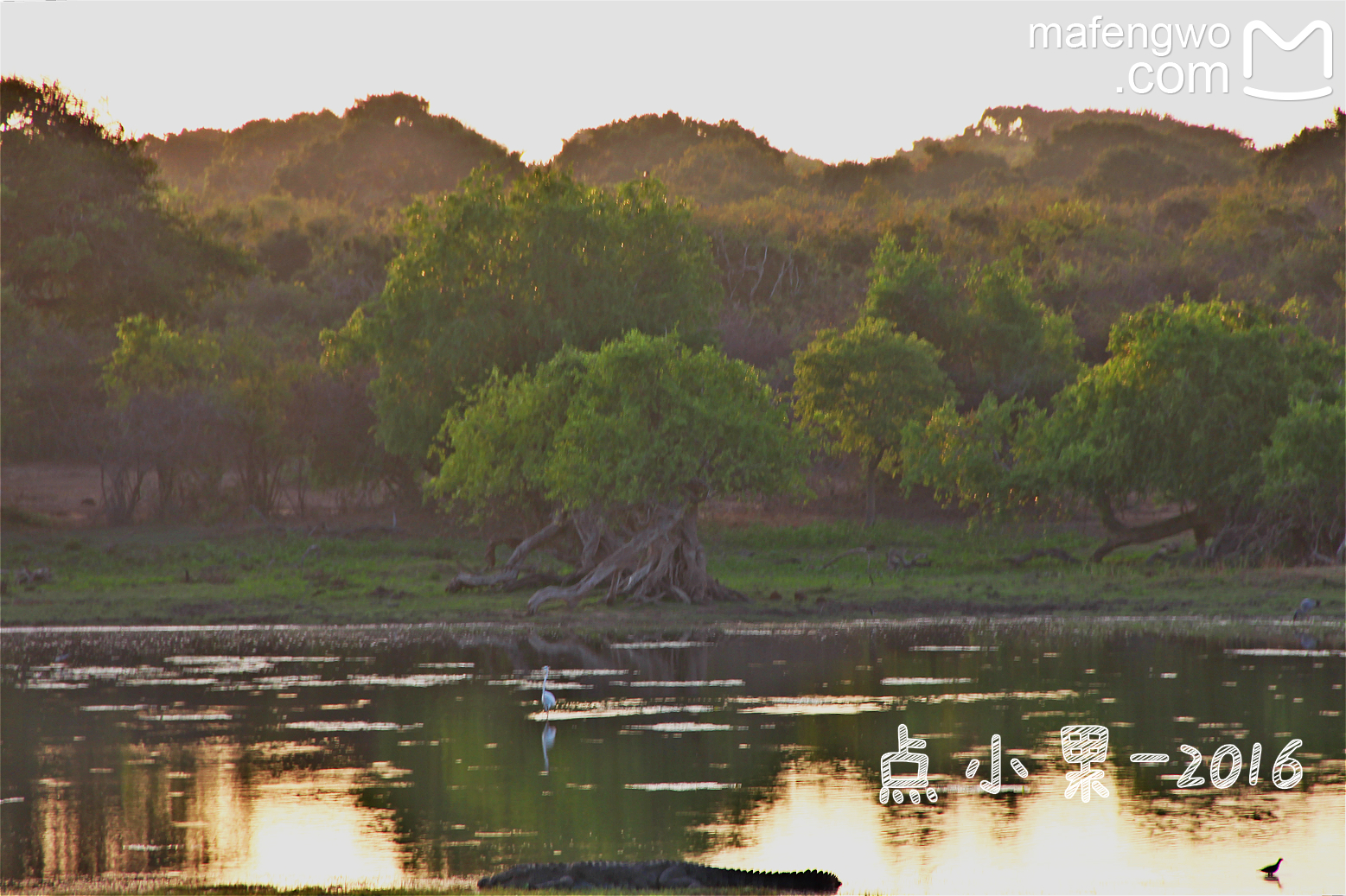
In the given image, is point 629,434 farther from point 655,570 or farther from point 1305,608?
point 1305,608

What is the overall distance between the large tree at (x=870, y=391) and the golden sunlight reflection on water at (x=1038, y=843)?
33935 mm

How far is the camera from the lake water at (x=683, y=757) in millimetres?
15617

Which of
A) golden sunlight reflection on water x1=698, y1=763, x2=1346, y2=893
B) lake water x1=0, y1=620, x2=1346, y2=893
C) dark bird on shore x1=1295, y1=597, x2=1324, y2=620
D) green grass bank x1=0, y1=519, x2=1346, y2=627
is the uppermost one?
green grass bank x1=0, y1=519, x2=1346, y2=627

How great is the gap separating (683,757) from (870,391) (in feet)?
110

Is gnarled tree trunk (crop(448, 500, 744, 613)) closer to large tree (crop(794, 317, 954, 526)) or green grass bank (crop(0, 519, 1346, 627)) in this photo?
green grass bank (crop(0, 519, 1346, 627))

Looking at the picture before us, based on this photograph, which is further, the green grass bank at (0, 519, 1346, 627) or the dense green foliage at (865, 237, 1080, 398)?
the dense green foliage at (865, 237, 1080, 398)

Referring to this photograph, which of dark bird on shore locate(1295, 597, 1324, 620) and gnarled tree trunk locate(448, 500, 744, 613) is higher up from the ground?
gnarled tree trunk locate(448, 500, 744, 613)

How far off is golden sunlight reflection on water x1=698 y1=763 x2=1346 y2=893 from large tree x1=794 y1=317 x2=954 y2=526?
33.9 metres

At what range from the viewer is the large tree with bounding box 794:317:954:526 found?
5269 cm

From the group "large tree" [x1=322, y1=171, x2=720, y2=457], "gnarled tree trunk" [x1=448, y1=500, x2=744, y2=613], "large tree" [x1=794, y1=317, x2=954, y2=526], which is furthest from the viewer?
"large tree" [x1=794, y1=317, x2=954, y2=526]

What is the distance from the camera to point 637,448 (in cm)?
3634

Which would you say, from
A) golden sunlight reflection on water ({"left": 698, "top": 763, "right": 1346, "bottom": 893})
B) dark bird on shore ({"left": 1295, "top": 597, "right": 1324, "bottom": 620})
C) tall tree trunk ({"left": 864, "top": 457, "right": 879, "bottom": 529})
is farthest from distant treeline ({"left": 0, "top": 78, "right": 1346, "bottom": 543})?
golden sunlight reflection on water ({"left": 698, "top": 763, "right": 1346, "bottom": 893})

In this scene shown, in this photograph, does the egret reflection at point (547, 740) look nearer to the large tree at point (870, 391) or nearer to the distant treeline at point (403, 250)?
the distant treeline at point (403, 250)

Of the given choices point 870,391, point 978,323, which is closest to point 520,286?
point 870,391
